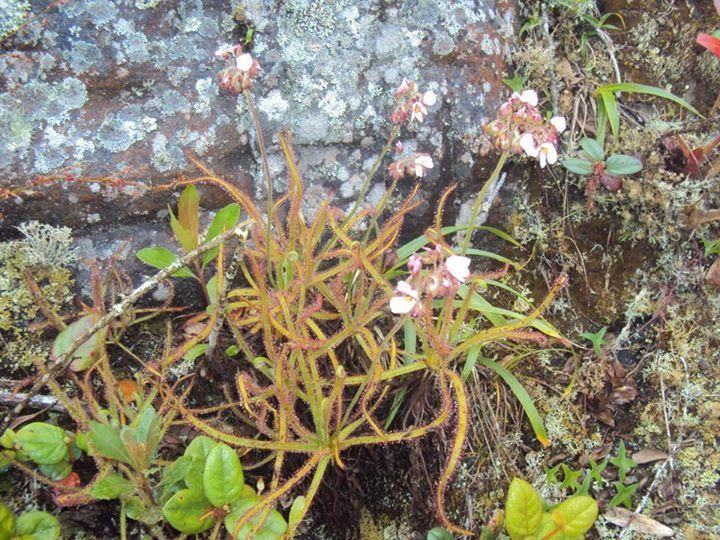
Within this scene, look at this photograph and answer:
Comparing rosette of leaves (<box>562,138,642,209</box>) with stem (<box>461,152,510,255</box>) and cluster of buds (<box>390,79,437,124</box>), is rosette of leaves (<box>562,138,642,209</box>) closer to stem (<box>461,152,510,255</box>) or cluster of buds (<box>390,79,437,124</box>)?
stem (<box>461,152,510,255</box>)

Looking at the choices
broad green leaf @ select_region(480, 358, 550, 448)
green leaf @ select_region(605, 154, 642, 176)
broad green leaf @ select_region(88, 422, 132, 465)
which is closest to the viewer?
broad green leaf @ select_region(88, 422, 132, 465)

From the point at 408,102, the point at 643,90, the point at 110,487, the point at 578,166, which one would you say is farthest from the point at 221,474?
the point at 643,90

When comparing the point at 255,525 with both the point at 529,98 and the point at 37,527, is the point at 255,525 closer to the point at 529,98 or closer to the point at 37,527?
the point at 37,527

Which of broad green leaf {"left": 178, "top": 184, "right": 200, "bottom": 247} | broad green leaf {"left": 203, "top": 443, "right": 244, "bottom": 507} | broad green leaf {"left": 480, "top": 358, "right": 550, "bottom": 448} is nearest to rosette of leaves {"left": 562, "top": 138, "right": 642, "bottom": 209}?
broad green leaf {"left": 480, "top": 358, "right": 550, "bottom": 448}

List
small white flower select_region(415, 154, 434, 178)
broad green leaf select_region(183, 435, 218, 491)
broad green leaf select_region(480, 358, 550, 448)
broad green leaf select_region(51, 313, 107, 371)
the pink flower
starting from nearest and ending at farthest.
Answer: the pink flower
broad green leaf select_region(183, 435, 218, 491)
broad green leaf select_region(51, 313, 107, 371)
small white flower select_region(415, 154, 434, 178)
broad green leaf select_region(480, 358, 550, 448)

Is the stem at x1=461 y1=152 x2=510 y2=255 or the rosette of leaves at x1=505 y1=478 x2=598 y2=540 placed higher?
the stem at x1=461 y1=152 x2=510 y2=255

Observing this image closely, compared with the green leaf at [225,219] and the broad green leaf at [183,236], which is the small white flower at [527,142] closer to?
the green leaf at [225,219]

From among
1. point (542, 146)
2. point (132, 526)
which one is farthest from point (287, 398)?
point (542, 146)
